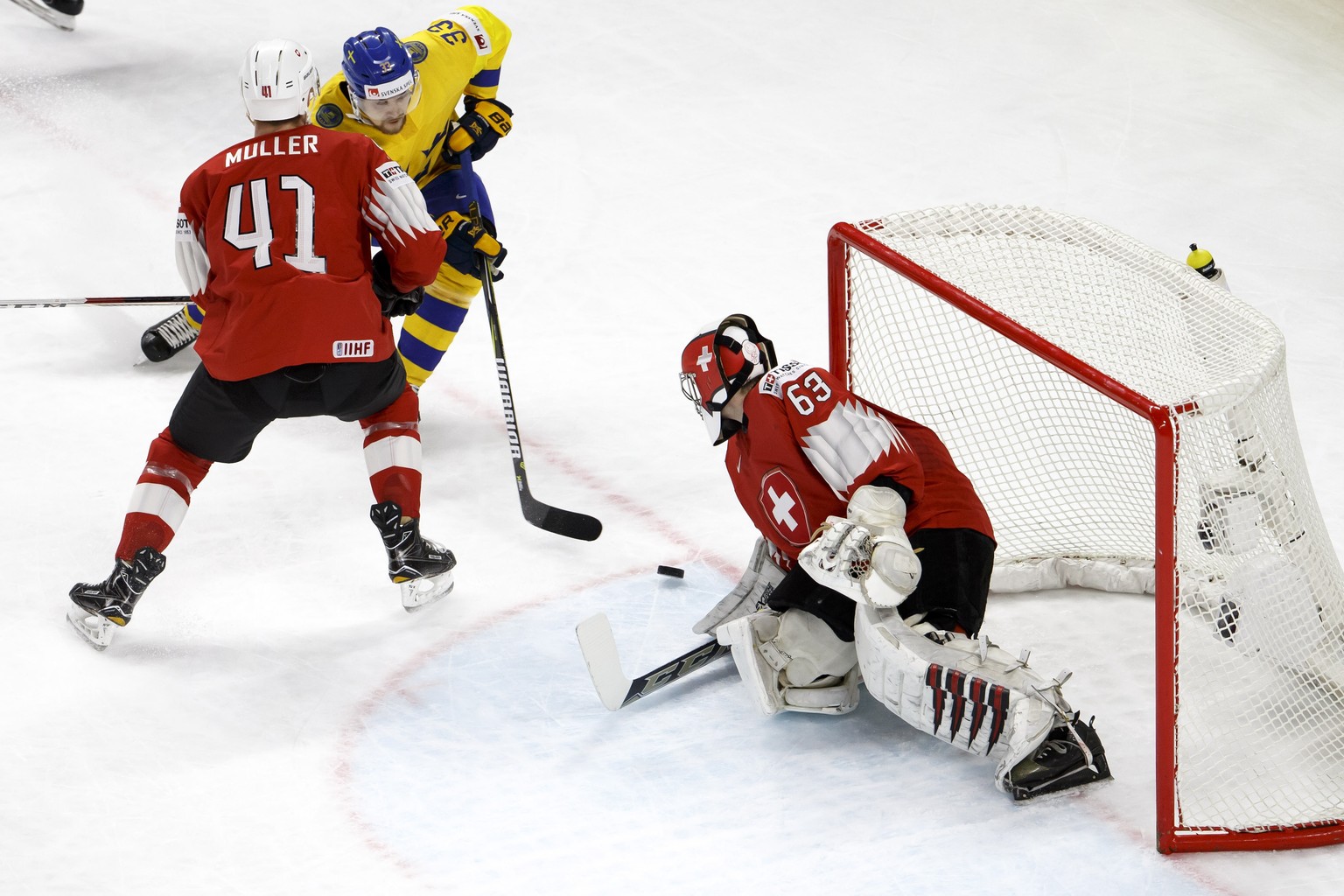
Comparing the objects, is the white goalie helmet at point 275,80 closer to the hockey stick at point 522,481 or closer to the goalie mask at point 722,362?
the hockey stick at point 522,481

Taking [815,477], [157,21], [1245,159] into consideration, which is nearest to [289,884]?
[815,477]

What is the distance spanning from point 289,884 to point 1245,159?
447 cm

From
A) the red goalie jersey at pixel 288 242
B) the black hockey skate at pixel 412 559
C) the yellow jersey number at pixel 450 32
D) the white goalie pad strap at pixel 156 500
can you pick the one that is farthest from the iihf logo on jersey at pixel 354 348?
the yellow jersey number at pixel 450 32

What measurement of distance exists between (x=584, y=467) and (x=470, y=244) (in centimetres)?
64

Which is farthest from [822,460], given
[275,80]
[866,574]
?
[275,80]

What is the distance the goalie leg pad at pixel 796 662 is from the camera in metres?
2.81

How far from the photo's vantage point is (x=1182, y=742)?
2.70 m

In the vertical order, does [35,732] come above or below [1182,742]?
below

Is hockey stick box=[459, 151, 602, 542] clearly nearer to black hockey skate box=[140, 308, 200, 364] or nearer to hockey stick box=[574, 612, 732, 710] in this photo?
hockey stick box=[574, 612, 732, 710]

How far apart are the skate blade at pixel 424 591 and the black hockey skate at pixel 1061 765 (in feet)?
4.28

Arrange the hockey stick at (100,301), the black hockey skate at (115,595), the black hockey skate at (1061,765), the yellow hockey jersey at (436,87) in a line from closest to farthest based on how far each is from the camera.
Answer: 1. the black hockey skate at (1061,765)
2. the black hockey skate at (115,595)
3. the yellow hockey jersey at (436,87)
4. the hockey stick at (100,301)

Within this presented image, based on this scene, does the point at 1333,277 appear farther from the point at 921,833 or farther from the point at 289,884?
the point at 289,884

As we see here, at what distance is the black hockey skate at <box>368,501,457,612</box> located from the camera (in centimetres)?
317

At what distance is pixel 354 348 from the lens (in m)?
3.04
